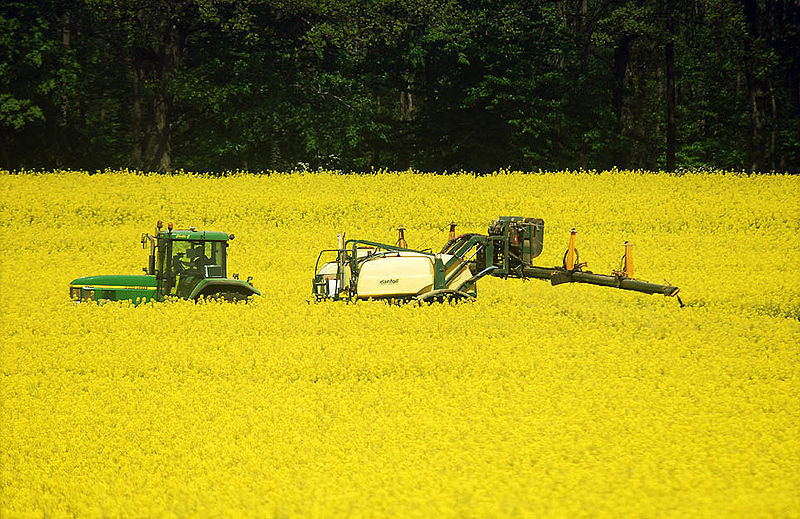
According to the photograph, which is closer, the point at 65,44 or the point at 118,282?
the point at 118,282

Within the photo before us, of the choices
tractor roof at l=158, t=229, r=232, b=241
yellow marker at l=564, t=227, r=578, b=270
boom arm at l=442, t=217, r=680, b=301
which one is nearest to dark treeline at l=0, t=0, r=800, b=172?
boom arm at l=442, t=217, r=680, b=301

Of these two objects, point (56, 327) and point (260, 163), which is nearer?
point (56, 327)

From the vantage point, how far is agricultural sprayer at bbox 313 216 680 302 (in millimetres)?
16219

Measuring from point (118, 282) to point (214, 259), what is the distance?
2.41 meters

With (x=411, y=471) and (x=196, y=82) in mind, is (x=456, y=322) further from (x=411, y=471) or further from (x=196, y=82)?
(x=196, y=82)

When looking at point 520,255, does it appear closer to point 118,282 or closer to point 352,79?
point 118,282

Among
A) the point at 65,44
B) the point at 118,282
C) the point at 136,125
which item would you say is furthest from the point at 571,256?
the point at 65,44

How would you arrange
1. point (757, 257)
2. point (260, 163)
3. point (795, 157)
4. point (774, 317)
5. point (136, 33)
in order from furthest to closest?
point (795, 157) → point (260, 163) → point (136, 33) → point (757, 257) → point (774, 317)

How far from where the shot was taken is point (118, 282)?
17.0 m

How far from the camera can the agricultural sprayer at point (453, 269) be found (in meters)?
16.2

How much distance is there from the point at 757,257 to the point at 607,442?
16257 mm

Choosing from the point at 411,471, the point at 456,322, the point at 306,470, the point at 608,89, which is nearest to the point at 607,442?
the point at 411,471

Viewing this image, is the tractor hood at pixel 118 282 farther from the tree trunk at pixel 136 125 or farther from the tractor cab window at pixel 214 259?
the tree trunk at pixel 136 125

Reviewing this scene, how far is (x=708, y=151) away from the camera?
60.5 m
